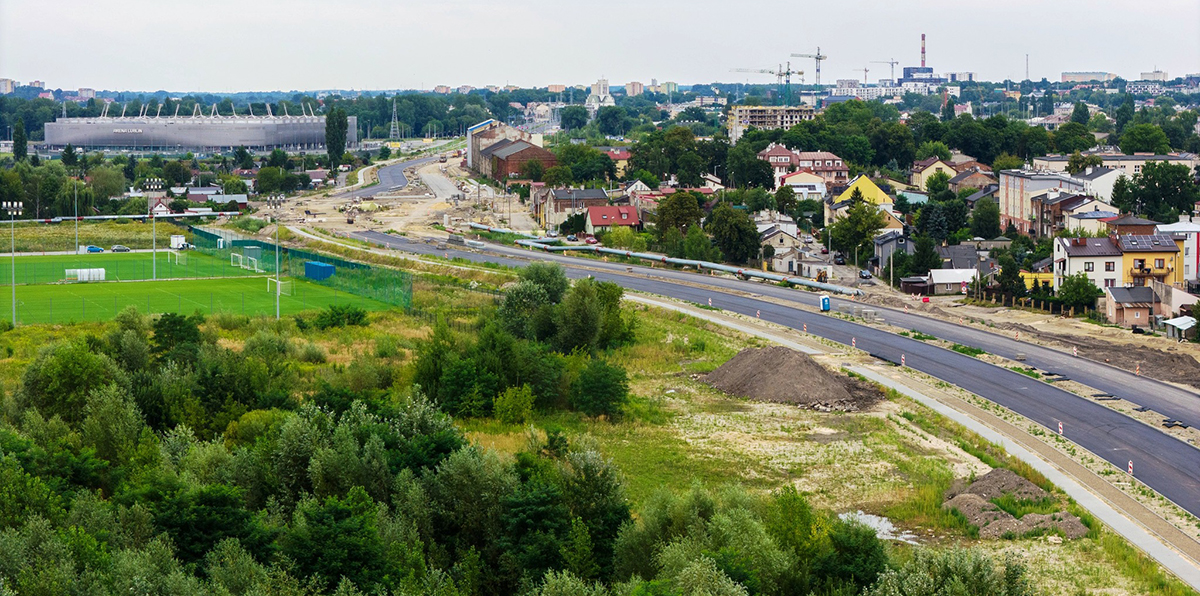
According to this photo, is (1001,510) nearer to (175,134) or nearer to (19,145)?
(19,145)

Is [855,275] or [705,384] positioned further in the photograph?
[855,275]

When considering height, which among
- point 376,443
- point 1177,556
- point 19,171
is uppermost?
point 19,171

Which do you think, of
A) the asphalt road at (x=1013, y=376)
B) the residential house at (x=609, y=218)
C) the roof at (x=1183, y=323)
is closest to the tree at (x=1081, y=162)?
the residential house at (x=609, y=218)

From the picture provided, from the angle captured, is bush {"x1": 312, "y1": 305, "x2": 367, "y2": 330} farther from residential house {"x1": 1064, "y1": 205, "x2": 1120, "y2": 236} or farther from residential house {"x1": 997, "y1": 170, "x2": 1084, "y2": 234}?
residential house {"x1": 997, "y1": 170, "x2": 1084, "y2": 234}

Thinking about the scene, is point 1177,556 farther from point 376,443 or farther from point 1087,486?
point 376,443

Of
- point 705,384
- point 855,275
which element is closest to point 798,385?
point 705,384

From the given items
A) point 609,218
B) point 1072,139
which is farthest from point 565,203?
point 1072,139

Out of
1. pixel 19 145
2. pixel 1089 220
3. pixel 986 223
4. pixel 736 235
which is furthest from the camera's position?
pixel 19 145

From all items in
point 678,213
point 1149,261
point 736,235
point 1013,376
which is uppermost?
point 678,213
